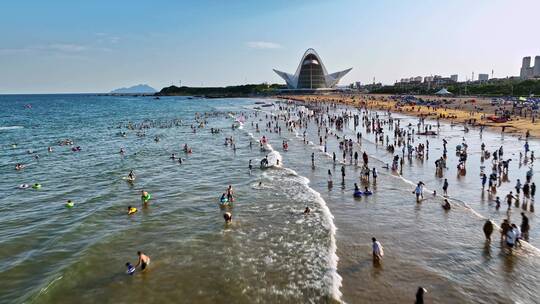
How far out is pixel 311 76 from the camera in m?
174

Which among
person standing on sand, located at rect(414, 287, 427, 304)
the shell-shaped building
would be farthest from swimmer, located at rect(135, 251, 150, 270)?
the shell-shaped building

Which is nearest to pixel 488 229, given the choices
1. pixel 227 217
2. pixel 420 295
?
pixel 420 295

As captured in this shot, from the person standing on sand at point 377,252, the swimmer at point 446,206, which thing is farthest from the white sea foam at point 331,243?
the swimmer at point 446,206

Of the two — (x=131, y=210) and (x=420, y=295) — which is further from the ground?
(x=420, y=295)

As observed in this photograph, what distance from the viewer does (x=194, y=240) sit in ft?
54.7

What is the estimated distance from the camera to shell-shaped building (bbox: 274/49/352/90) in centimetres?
16988

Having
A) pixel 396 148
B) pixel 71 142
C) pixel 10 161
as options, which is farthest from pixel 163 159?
pixel 396 148

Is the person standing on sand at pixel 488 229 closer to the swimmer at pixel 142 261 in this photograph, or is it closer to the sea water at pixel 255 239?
the sea water at pixel 255 239

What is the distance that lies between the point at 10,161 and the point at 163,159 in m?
15.4

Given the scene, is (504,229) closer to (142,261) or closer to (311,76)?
(142,261)

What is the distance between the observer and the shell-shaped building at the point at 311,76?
170 metres

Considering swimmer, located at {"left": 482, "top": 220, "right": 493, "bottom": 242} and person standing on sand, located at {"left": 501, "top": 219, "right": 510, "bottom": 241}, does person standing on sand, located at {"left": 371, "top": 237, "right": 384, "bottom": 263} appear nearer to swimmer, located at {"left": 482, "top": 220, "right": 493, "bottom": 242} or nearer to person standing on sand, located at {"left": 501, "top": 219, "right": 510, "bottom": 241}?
swimmer, located at {"left": 482, "top": 220, "right": 493, "bottom": 242}

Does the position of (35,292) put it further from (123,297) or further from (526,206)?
(526,206)

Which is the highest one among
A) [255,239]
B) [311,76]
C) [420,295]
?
[311,76]
